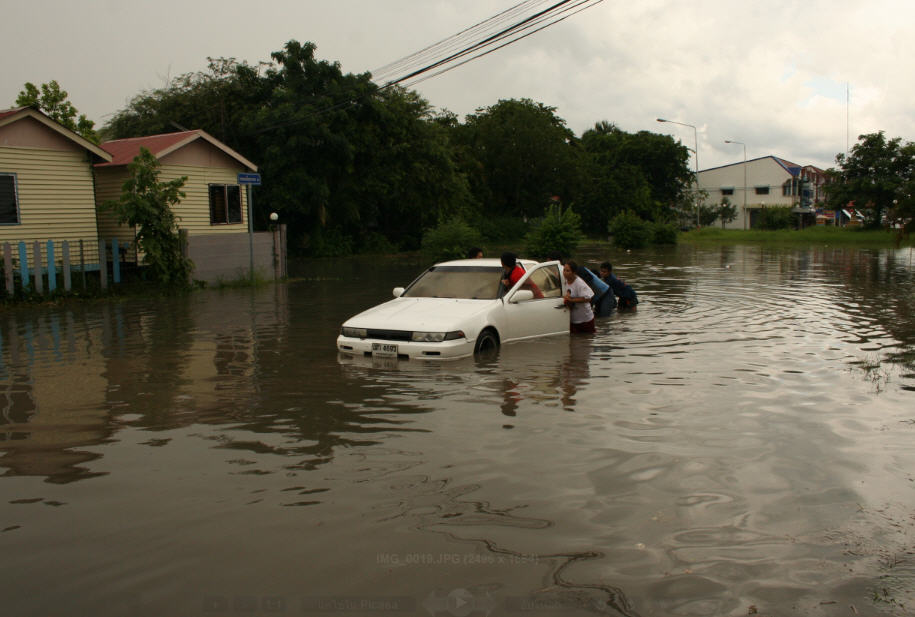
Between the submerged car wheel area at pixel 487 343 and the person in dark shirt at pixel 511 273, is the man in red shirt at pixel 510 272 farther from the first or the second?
the submerged car wheel area at pixel 487 343

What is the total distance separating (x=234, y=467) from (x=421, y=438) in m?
1.59

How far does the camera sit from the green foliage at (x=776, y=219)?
7844cm

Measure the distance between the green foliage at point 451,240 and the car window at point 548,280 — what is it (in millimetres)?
18165

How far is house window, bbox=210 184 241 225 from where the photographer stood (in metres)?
27.3

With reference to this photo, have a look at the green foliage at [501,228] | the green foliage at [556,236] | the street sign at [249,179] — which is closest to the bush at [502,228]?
the green foliage at [501,228]

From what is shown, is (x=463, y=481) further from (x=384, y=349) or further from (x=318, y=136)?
(x=318, y=136)

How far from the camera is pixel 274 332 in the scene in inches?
540

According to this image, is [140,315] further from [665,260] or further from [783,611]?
[665,260]

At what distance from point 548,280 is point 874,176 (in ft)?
203

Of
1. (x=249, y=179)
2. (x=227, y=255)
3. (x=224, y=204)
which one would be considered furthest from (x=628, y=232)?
(x=249, y=179)

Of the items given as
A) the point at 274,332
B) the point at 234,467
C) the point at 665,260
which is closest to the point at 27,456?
the point at 234,467

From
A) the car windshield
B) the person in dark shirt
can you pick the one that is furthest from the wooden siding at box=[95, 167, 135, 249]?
the person in dark shirt

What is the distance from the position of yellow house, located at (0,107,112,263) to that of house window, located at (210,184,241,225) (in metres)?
4.71

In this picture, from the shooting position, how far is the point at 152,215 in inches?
810
